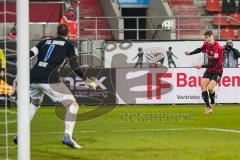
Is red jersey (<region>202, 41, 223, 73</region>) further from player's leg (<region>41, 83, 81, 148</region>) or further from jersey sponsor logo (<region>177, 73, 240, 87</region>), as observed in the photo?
player's leg (<region>41, 83, 81, 148</region>)

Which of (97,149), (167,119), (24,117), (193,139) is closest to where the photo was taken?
(24,117)

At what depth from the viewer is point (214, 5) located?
37.9 metres

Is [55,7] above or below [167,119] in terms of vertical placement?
above

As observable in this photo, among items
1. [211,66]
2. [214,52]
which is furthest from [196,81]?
[214,52]

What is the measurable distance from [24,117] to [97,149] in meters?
3.60

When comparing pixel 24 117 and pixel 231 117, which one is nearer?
pixel 24 117

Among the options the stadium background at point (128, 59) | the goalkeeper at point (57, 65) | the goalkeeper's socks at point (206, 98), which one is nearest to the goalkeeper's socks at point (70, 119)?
the goalkeeper at point (57, 65)

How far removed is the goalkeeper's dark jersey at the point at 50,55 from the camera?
539 inches

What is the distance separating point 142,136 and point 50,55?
2957 millimetres

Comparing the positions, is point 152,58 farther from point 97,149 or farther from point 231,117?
point 97,149

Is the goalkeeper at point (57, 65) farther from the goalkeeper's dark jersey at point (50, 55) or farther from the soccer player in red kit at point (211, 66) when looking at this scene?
the soccer player in red kit at point (211, 66)

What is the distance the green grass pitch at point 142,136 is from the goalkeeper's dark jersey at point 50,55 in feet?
3.81

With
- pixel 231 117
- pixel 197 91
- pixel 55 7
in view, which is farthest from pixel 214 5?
pixel 231 117

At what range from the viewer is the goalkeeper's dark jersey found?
539 inches
